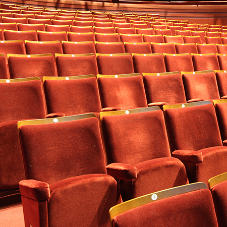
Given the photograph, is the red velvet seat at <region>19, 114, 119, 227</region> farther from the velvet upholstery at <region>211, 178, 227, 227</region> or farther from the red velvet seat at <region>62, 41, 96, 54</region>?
the red velvet seat at <region>62, 41, 96, 54</region>

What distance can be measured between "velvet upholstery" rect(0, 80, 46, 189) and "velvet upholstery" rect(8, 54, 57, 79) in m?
0.12

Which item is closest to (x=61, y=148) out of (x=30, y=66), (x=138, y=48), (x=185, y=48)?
(x=30, y=66)

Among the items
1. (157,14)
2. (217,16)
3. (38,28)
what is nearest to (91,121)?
(38,28)

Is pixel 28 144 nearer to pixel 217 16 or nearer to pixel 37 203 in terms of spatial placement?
pixel 37 203

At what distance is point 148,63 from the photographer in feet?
2.05

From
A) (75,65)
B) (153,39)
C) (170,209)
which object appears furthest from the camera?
(153,39)

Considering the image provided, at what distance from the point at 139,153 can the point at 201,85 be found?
30 cm

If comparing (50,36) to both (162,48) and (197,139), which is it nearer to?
(162,48)

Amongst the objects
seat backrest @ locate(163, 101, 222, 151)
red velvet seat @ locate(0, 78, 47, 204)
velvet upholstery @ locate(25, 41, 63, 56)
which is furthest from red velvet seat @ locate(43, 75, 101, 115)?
velvet upholstery @ locate(25, 41, 63, 56)

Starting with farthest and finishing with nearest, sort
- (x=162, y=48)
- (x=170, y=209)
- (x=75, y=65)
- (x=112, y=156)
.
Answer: (x=162, y=48) → (x=75, y=65) → (x=112, y=156) → (x=170, y=209)

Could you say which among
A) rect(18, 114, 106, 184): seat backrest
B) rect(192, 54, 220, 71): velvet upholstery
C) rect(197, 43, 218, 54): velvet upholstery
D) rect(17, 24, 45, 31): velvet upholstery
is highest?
rect(17, 24, 45, 31): velvet upholstery

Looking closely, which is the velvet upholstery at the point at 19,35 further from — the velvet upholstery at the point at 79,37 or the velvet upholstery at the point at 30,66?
the velvet upholstery at the point at 30,66

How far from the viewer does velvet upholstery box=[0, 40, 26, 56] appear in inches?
23.1

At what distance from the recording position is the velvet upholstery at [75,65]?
1.77 feet
